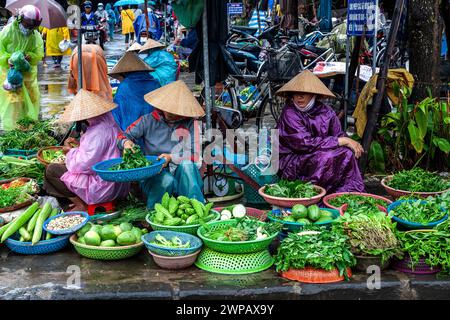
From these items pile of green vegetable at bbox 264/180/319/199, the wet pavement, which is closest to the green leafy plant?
pile of green vegetable at bbox 264/180/319/199

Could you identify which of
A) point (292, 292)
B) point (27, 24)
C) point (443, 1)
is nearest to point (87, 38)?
point (27, 24)

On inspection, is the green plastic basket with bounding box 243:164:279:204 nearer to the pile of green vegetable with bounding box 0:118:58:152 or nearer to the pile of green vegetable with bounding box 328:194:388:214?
the pile of green vegetable with bounding box 328:194:388:214

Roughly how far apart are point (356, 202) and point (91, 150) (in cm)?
229

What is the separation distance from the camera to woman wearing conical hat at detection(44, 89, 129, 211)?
4.86 m

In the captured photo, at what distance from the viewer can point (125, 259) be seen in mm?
4262

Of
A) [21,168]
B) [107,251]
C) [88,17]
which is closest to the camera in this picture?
[107,251]

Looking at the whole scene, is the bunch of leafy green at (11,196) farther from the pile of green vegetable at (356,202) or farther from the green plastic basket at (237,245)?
the pile of green vegetable at (356,202)

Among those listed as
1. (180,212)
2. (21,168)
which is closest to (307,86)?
(180,212)

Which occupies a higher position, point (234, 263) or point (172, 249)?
point (172, 249)

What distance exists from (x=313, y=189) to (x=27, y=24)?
459 cm

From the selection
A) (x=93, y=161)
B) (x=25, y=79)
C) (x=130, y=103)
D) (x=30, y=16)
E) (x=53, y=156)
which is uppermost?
(x=30, y=16)

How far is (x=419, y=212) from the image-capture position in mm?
4230

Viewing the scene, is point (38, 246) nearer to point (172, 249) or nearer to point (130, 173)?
point (130, 173)

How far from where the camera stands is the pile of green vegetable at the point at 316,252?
148 inches
